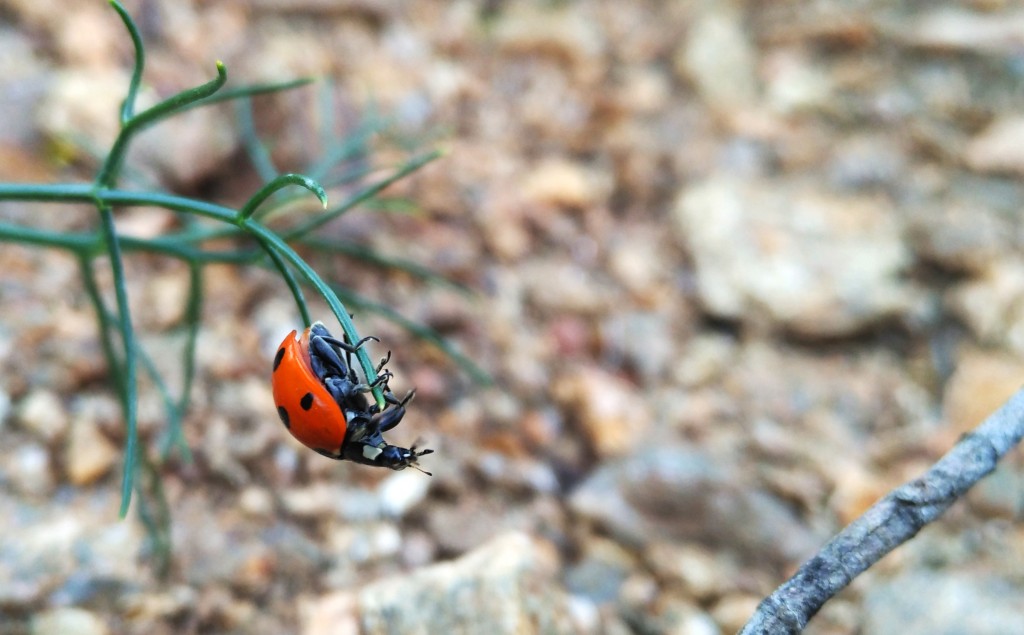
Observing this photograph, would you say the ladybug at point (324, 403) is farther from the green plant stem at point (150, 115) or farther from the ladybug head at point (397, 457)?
the green plant stem at point (150, 115)

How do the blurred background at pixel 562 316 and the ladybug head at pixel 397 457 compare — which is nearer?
the ladybug head at pixel 397 457

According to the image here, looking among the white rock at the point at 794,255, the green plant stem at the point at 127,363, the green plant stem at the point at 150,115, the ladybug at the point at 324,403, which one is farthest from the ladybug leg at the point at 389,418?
the white rock at the point at 794,255

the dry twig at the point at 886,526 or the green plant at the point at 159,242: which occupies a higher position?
the green plant at the point at 159,242

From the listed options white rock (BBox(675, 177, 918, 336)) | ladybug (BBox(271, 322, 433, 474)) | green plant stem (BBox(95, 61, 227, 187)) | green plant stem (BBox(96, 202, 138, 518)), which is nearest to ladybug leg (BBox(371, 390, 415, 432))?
ladybug (BBox(271, 322, 433, 474))

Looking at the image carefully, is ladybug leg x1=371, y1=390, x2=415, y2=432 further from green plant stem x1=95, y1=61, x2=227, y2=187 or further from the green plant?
green plant stem x1=95, y1=61, x2=227, y2=187

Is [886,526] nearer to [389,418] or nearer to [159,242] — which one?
[389,418]

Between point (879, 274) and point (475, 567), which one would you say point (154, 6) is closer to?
point (475, 567)
